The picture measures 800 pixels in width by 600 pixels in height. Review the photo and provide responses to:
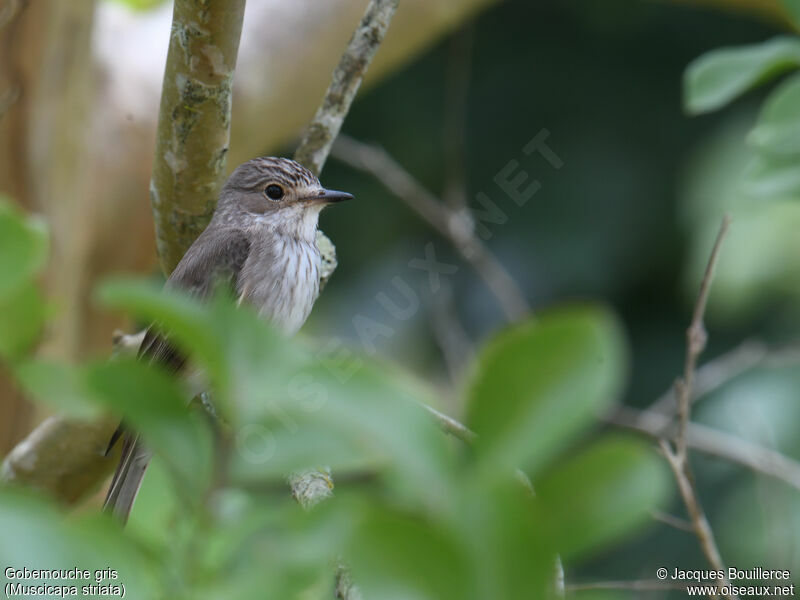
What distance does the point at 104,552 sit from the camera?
2.31ft

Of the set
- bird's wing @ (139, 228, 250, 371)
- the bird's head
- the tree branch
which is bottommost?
bird's wing @ (139, 228, 250, 371)

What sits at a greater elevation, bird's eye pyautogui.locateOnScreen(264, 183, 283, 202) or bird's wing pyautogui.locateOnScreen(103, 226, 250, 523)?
bird's eye pyautogui.locateOnScreen(264, 183, 283, 202)

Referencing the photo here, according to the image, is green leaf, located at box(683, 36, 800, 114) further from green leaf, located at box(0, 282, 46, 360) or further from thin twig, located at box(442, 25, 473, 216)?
thin twig, located at box(442, 25, 473, 216)

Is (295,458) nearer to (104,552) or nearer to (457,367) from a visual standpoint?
(104,552)

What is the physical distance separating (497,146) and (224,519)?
286 inches

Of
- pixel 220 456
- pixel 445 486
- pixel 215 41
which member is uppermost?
pixel 445 486

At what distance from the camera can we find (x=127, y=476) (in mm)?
2904

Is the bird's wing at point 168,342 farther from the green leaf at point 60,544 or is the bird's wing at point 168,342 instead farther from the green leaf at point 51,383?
the green leaf at point 60,544

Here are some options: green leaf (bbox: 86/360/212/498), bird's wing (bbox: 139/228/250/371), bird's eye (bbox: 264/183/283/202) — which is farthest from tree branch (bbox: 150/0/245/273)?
green leaf (bbox: 86/360/212/498)

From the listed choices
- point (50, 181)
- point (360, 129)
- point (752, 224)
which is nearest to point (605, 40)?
point (360, 129)

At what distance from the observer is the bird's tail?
288cm

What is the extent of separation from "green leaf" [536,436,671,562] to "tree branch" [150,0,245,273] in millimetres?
1767

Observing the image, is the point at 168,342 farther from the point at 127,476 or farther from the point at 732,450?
the point at 732,450

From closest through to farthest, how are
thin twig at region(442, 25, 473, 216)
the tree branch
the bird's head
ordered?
the tree branch
the bird's head
thin twig at region(442, 25, 473, 216)
